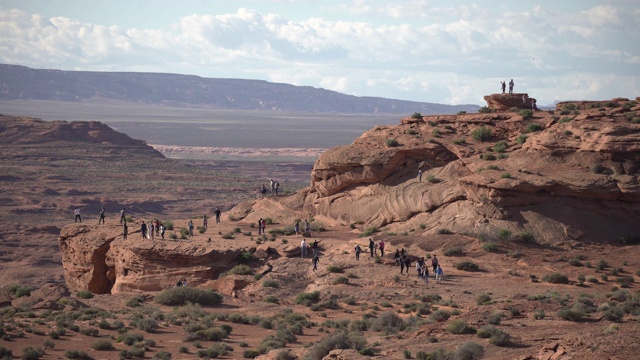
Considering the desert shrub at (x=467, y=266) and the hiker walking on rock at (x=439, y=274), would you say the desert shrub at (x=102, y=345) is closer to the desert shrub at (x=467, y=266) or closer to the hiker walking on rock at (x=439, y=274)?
the hiker walking on rock at (x=439, y=274)

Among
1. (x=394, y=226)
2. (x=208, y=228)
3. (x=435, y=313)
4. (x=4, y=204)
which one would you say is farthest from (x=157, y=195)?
(x=435, y=313)

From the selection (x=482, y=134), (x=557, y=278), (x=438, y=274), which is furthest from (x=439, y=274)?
(x=482, y=134)

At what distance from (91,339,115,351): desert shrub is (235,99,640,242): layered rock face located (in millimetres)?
15443

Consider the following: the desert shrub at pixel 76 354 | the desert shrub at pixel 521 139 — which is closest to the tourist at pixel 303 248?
the desert shrub at pixel 521 139

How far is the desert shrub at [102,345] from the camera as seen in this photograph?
2350 cm

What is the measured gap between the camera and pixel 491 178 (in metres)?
34.8

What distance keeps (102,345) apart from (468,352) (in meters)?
9.81

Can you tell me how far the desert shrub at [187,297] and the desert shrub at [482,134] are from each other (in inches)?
594

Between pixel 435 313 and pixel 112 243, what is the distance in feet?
55.9

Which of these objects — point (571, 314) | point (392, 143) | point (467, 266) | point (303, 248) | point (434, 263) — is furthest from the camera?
point (392, 143)

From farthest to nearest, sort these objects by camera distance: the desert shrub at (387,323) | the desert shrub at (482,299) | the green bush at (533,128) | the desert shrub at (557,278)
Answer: the green bush at (533,128)
the desert shrub at (557,278)
the desert shrub at (482,299)
the desert shrub at (387,323)

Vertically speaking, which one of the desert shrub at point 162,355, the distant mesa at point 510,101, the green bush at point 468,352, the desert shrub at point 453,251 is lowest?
the desert shrub at point 162,355

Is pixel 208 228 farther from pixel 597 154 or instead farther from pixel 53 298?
pixel 597 154

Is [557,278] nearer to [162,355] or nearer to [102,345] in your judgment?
[162,355]
